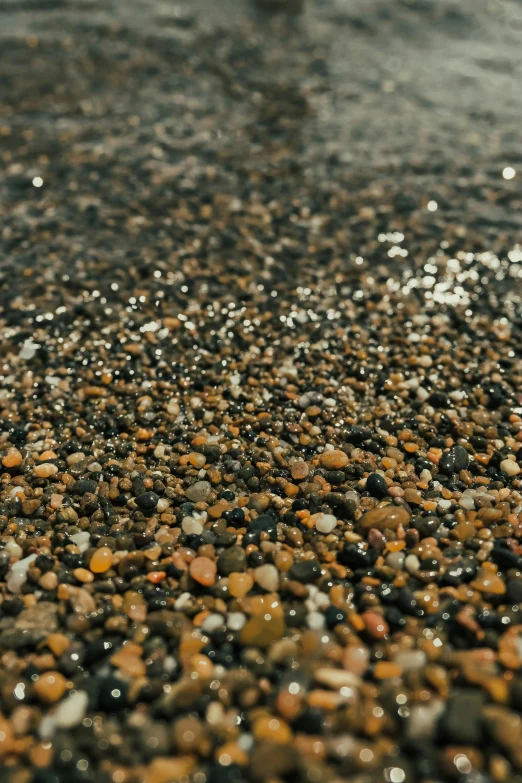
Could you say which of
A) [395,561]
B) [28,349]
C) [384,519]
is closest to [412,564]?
[395,561]

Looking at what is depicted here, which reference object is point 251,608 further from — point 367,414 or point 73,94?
point 73,94

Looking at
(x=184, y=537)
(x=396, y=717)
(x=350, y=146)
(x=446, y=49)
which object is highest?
(x=446, y=49)

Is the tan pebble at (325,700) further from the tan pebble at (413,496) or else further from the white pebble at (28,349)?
the white pebble at (28,349)

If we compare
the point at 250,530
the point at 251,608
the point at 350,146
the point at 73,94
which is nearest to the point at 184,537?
the point at 250,530

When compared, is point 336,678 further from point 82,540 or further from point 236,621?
point 82,540

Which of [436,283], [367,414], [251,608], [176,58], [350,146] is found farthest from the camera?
[176,58]
